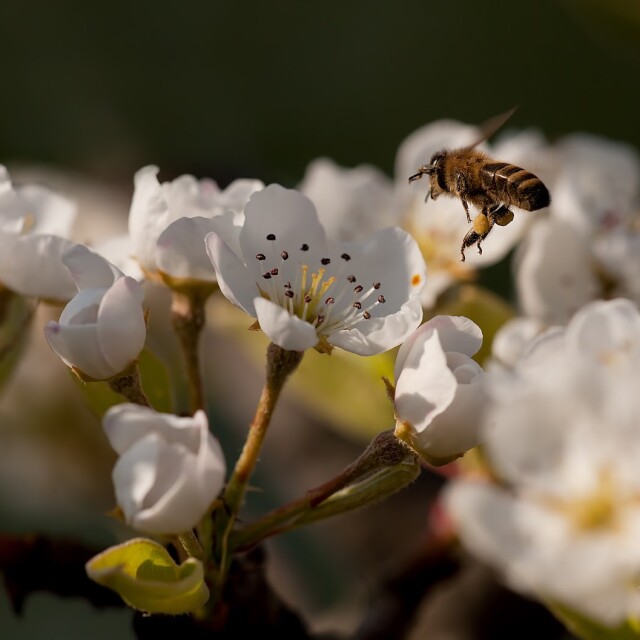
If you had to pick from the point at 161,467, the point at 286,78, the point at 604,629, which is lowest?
the point at 286,78

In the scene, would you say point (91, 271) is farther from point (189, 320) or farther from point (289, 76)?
point (289, 76)

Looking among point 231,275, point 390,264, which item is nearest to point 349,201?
point 390,264

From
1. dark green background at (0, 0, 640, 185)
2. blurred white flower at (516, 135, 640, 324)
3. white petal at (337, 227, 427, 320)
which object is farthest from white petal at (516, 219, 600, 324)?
dark green background at (0, 0, 640, 185)

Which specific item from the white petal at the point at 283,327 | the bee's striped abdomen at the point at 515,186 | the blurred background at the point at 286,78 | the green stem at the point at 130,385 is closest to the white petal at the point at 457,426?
the white petal at the point at 283,327

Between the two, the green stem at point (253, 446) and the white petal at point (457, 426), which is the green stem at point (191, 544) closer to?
the green stem at point (253, 446)

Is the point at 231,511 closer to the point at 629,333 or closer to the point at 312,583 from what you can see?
the point at 629,333

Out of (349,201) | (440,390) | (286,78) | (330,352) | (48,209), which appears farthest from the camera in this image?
(286,78)

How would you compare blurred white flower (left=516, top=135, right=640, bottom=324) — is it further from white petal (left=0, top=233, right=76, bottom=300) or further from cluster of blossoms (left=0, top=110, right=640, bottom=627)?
white petal (left=0, top=233, right=76, bottom=300)
